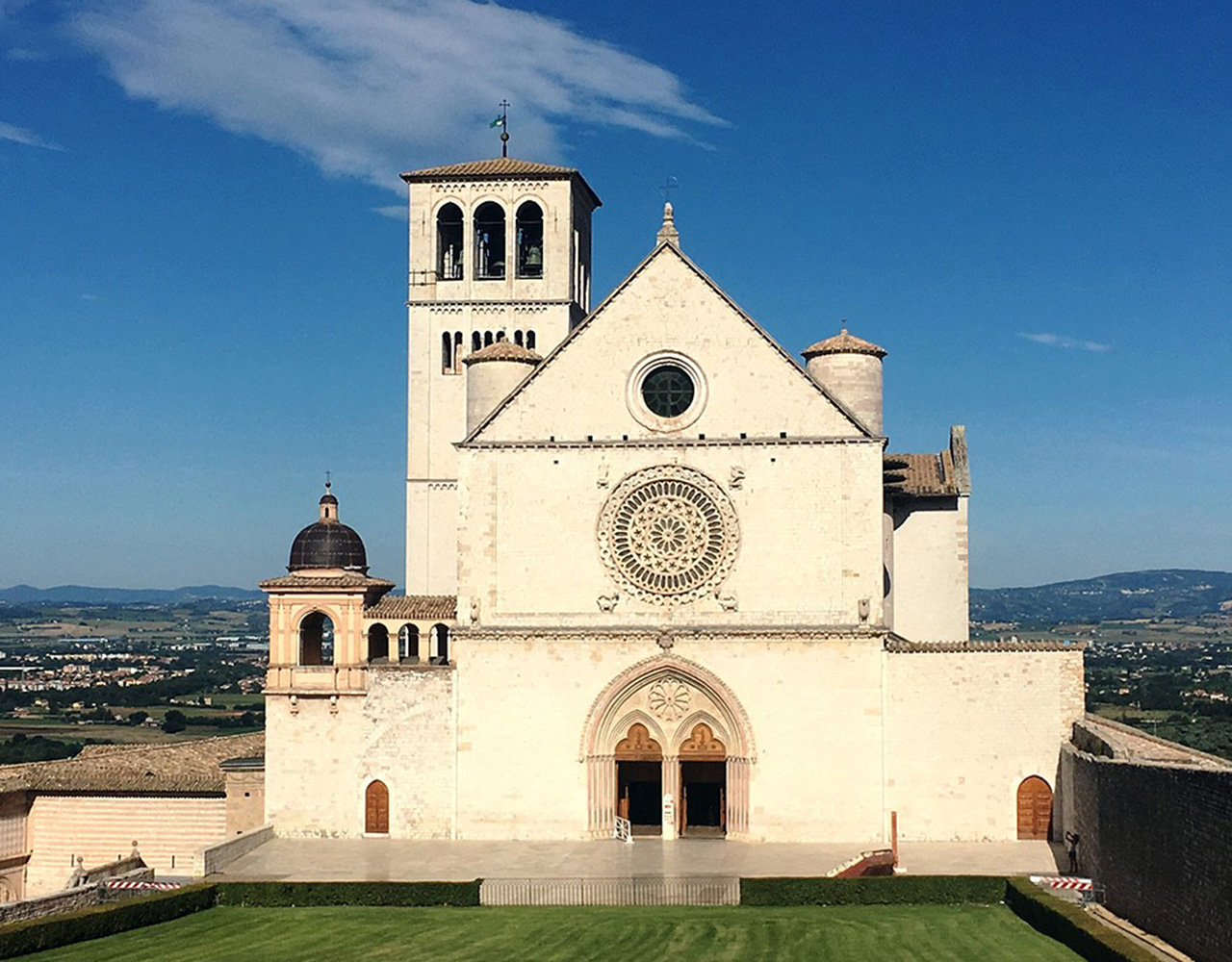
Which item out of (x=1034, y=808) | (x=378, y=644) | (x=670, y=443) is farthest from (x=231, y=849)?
(x=1034, y=808)

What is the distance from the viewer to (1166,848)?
29453 mm

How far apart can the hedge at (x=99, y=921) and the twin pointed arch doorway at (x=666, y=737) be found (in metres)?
11.4

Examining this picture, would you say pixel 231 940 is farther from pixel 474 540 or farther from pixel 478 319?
pixel 478 319

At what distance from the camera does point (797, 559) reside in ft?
147

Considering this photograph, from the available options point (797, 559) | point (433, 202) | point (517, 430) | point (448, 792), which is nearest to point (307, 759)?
point (448, 792)

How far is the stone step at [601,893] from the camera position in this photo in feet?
122

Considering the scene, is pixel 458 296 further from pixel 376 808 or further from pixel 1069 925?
pixel 1069 925

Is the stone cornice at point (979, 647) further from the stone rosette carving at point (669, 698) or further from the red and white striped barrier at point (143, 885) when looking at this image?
the red and white striped barrier at point (143, 885)

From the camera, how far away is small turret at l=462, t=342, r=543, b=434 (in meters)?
47.9

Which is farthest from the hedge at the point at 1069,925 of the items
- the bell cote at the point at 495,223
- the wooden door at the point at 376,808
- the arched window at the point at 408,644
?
the bell cote at the point at 495,223

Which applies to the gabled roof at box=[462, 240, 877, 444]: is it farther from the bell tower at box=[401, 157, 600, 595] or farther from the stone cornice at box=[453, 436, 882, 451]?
the bell tower at box=[401, 157, 600, 595]

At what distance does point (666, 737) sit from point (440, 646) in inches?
348

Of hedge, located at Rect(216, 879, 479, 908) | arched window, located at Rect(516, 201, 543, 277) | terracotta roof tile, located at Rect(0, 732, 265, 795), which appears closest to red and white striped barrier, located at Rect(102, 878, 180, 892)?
hedge, located at Rect(216, 879, 479, 908)

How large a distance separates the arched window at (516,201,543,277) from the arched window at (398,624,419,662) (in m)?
14.4
